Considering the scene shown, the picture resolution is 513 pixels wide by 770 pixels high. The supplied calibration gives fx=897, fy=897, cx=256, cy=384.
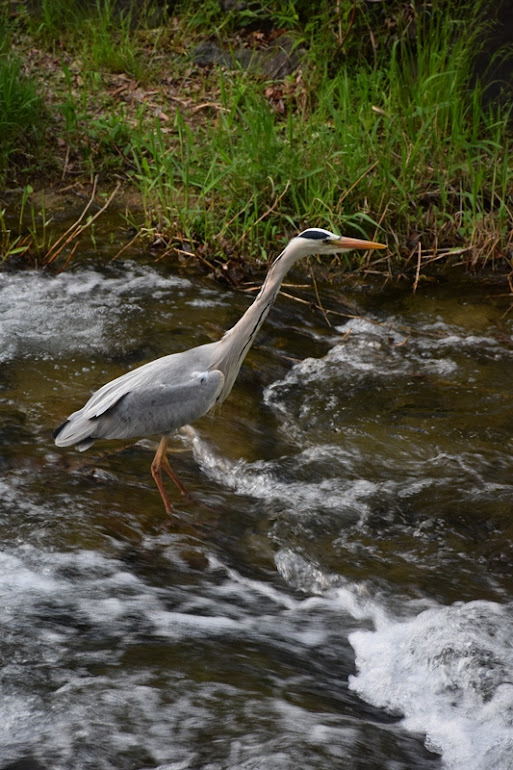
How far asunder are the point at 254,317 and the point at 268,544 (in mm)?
1089

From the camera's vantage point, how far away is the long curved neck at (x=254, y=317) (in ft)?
13.7

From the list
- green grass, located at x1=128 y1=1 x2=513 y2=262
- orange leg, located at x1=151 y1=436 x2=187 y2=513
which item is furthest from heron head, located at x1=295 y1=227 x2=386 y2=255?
green grass, located at x1=128 y1=1 x2=513 y2=262

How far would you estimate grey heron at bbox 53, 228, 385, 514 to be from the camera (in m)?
3.97

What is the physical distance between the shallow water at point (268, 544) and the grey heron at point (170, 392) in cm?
22

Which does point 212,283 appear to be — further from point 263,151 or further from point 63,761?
point 63,761

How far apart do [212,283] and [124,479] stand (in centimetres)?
216

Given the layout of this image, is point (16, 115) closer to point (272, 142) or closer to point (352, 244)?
point (272, 142)

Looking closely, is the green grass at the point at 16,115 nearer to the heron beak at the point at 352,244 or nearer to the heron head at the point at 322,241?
the heron head at the point at 322,241

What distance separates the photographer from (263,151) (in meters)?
6.30

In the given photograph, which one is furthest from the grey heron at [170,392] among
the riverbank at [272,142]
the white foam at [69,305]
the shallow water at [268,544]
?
the riverbank at [272,142]

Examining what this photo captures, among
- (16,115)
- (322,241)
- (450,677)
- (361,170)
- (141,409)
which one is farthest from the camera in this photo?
(16,115)

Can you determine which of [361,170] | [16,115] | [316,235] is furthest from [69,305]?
[16,115]

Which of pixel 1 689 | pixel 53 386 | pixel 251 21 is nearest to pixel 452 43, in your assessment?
pixel 251 21

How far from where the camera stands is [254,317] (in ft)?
13.9
